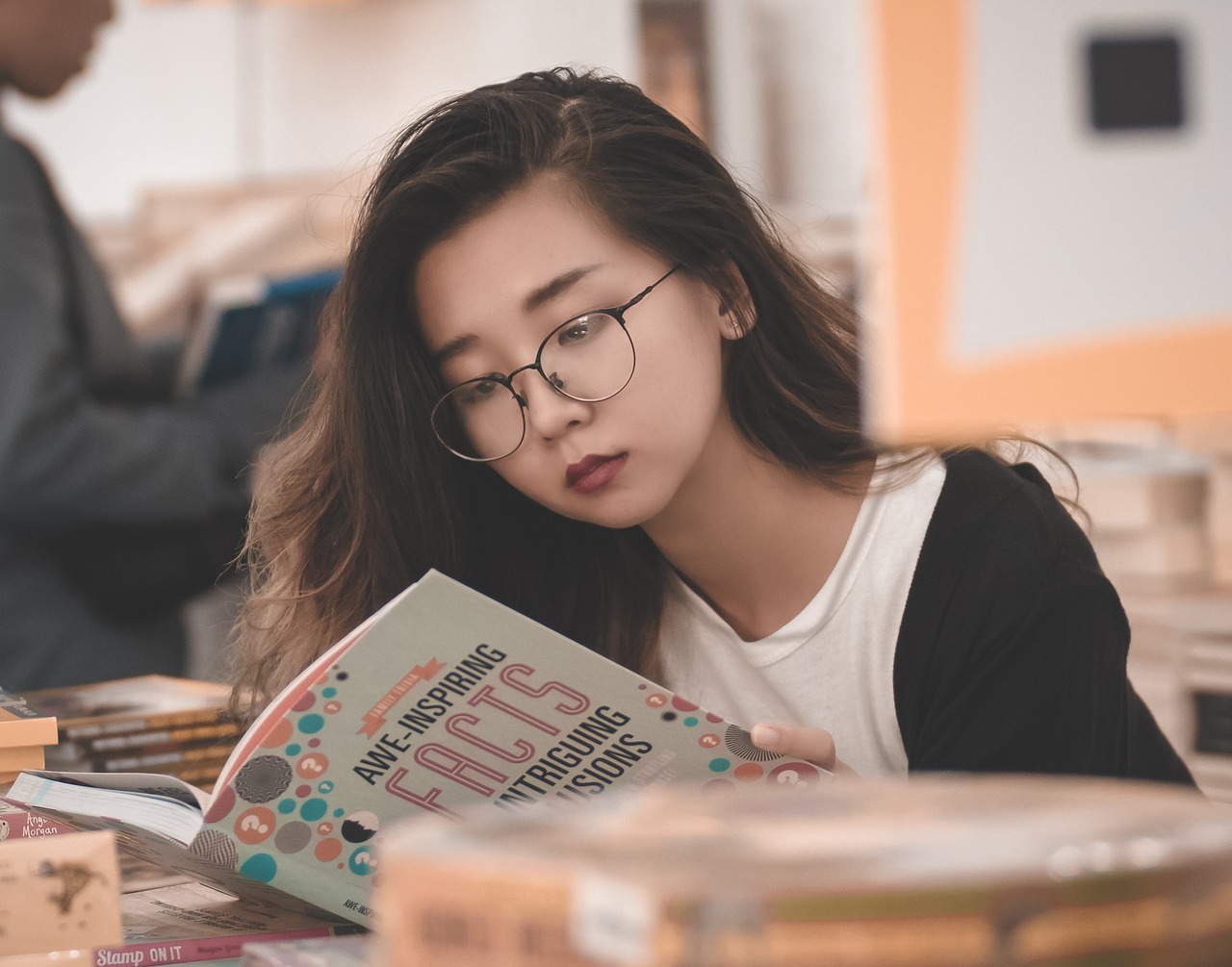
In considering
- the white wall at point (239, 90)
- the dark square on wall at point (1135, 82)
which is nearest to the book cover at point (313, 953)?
the dark square on wall at point (1135, 82)

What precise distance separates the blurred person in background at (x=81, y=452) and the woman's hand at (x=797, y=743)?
3.70 ft

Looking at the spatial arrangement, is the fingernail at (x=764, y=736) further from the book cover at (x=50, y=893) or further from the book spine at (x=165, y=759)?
the book spine at (x=165, y=759)

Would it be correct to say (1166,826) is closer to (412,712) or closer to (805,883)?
(805,883)

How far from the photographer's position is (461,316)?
0.97 metres

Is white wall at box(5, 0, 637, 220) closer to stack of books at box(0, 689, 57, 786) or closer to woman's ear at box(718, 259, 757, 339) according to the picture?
woman's ear at box(718, 259, 757, 339)

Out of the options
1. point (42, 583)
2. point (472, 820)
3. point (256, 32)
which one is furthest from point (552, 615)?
point (256, 32)

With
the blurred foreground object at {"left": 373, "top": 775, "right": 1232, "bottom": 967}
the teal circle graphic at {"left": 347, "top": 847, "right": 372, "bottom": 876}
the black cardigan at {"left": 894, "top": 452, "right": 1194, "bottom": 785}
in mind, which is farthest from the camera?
the black cardigan at {"left": 894, "top": 452, "right": 1194, "bottom": 785}

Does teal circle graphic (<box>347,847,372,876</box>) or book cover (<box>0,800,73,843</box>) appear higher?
book cover (<box>0,800,73,843</box>)

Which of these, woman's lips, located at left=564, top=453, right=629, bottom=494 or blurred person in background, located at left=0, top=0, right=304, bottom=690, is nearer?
woman's lips, located at left=564, top=453, right=629, bottom=494

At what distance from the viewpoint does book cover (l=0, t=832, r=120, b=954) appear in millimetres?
688

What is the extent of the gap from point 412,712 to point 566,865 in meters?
0.36

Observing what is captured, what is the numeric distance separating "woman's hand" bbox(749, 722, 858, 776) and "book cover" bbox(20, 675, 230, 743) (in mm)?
521

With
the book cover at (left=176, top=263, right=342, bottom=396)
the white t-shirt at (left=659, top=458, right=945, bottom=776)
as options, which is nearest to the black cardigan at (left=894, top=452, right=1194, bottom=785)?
the white t-shirt at (left=659, top=458, right=945, bottom=776)

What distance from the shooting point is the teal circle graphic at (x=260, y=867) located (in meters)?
0.72
